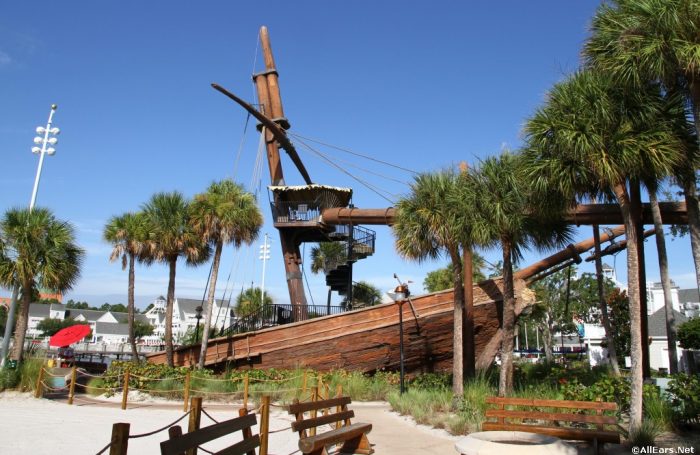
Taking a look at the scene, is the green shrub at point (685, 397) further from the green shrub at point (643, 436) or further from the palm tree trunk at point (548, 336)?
the palm tree trunk at point (548, 336)

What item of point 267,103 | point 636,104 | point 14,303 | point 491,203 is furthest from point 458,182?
point 14,303

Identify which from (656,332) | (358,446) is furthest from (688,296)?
(358,446)

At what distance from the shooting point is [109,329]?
88.1 m

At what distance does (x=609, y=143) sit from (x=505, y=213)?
345 cm

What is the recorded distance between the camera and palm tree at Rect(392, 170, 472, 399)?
12.6 m

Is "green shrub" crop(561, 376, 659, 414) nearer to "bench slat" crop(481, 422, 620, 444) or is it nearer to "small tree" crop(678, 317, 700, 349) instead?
"bench slat" crop(481, 422, 620, 444)

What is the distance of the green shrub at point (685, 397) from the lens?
912 centimetres

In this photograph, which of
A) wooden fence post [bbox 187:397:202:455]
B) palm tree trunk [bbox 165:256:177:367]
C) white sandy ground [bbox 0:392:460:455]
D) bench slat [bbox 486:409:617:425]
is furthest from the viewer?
palm tree trunk [bbox 165:256:177:367]

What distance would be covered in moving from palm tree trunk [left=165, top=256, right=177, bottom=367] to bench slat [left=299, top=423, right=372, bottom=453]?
12.5 metres

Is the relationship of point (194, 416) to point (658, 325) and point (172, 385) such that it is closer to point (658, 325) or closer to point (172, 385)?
point (172, 385)

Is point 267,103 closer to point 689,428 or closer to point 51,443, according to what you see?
point 51,443

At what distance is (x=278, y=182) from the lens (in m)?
22.0

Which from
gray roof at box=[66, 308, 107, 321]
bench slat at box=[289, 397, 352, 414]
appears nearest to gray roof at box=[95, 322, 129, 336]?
gray roof at box=[66, 308, 107, 321]

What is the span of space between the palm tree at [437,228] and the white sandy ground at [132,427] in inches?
109
